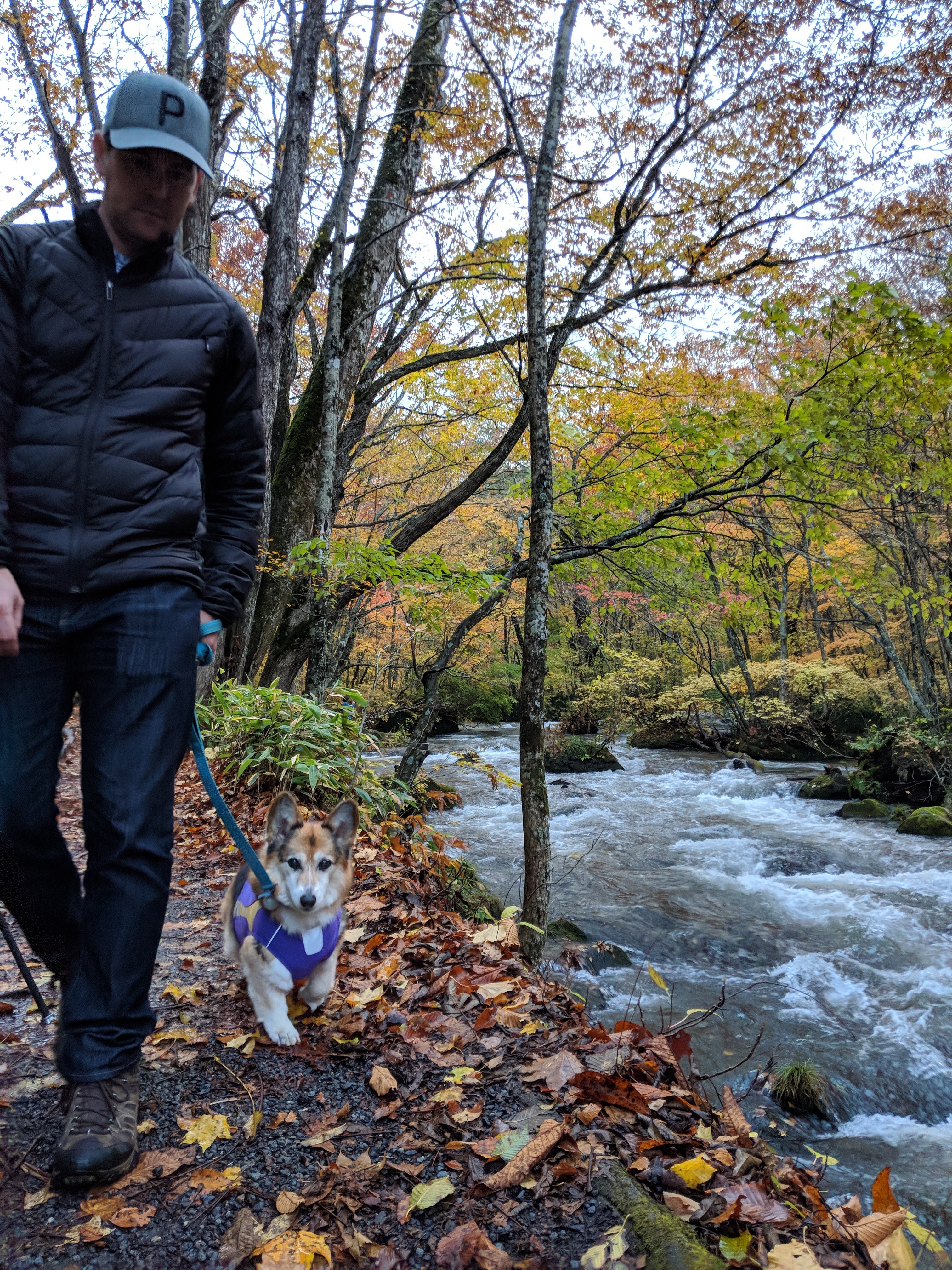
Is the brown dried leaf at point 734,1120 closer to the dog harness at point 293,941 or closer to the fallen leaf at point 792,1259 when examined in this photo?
the fallen leaf at point 792,1259

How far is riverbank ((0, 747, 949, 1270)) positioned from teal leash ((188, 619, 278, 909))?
53cm

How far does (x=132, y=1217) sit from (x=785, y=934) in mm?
6937

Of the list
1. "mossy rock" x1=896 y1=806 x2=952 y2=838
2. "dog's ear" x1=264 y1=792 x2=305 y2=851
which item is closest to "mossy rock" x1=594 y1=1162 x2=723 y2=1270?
"dog's ear" x1=264 y1=792 x2=305 y2=851

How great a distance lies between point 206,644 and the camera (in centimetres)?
197

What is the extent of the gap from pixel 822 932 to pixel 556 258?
24.3 ft

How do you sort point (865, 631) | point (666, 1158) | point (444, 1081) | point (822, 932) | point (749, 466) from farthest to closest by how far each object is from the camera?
point (865, 631)
point (822, 932)
point (749, 466)
point (444, 1081)
point (666, 1158)

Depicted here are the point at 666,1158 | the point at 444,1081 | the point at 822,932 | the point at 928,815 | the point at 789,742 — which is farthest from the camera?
the point at 789,742

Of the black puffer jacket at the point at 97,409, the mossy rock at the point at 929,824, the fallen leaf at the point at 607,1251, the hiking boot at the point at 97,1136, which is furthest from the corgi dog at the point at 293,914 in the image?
the mossy rock at the point at 929,824

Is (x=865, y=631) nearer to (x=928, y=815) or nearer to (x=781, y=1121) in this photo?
(x=928, y=815)

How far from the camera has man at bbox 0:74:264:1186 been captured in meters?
1.67

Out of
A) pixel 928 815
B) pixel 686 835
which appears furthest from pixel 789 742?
pixel 686 835

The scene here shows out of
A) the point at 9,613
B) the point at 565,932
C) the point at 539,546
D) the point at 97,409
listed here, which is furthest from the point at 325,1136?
the point at 565,932

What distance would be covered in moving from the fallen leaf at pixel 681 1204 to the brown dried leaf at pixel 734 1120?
457mm

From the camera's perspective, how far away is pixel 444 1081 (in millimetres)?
2322
